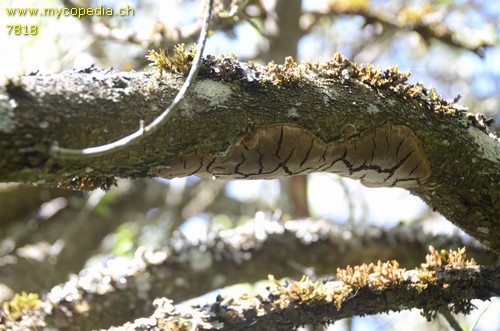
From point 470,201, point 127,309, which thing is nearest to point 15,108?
point 470,201

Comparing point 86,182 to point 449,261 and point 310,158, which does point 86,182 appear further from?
point 449,261

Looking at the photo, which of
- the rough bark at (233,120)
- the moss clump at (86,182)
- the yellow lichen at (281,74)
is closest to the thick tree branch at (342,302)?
the rough bark at (233,120)

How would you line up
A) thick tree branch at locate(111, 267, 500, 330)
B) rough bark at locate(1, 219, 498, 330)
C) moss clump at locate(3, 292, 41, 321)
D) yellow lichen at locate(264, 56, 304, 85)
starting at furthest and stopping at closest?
rough bark at locate(1, 219, 498, 330) → moss clump at locate(3, 292, 41, 321) → thick tree branch at locate(111, 267, 500, 330) → yellow lichen at locate(264, 56, 304, 85)

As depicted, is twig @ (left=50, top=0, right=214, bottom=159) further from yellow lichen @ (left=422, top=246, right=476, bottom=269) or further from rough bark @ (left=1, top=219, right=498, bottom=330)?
rough bark @ (left=1, top=219, right=498, bottom=330)

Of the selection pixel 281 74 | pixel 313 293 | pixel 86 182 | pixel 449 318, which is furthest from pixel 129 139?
pixel 449 318

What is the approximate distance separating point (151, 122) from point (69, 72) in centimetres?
21

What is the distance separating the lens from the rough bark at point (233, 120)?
39.1 inches

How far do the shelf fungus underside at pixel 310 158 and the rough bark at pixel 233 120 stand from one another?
0.06 ft

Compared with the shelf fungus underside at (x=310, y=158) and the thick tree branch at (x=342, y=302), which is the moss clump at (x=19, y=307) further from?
the shelf fungus underside at (x=310, y=158)

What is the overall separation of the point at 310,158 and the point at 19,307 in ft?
4.08

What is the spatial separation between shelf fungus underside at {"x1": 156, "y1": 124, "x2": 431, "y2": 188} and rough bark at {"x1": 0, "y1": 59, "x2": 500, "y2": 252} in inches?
0.7

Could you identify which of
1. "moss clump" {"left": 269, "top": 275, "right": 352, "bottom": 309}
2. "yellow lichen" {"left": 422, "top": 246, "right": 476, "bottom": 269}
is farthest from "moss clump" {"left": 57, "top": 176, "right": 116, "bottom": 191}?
"yellow lichen" {"left": 422, "top": 246, "right": 476, "bottom": 269}

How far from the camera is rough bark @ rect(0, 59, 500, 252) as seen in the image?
992mm

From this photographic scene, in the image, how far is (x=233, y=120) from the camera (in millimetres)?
1197
